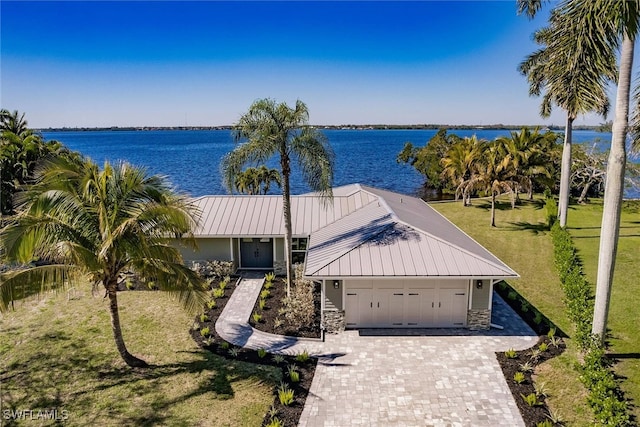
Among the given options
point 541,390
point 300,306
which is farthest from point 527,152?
point 541,390

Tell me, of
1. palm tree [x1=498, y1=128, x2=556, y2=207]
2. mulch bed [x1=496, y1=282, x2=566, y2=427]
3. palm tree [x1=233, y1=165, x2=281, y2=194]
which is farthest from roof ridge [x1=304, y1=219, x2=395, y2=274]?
palm tree [x1=233, y1=165, x2=281, y2=194]

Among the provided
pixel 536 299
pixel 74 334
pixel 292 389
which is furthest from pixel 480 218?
pixel 74 334

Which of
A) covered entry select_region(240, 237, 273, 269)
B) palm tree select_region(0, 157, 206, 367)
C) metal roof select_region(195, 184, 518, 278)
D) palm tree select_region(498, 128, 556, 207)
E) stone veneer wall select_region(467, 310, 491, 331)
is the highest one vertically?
palm tree select_region(498, 128, 556, 207)

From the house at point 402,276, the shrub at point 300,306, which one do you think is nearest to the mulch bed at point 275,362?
the shrub at point 300,306

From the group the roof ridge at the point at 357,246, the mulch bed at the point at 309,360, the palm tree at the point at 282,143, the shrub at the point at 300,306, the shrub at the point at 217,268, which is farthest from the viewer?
the shrub at the point at 217,268

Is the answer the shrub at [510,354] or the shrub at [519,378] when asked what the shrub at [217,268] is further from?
the shrub at [519,378]

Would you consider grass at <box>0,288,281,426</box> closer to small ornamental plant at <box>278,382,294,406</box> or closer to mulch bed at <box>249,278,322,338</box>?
small ornamental plant at <box>278,382,294,406</box>

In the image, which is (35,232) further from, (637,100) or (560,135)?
(560,135)
